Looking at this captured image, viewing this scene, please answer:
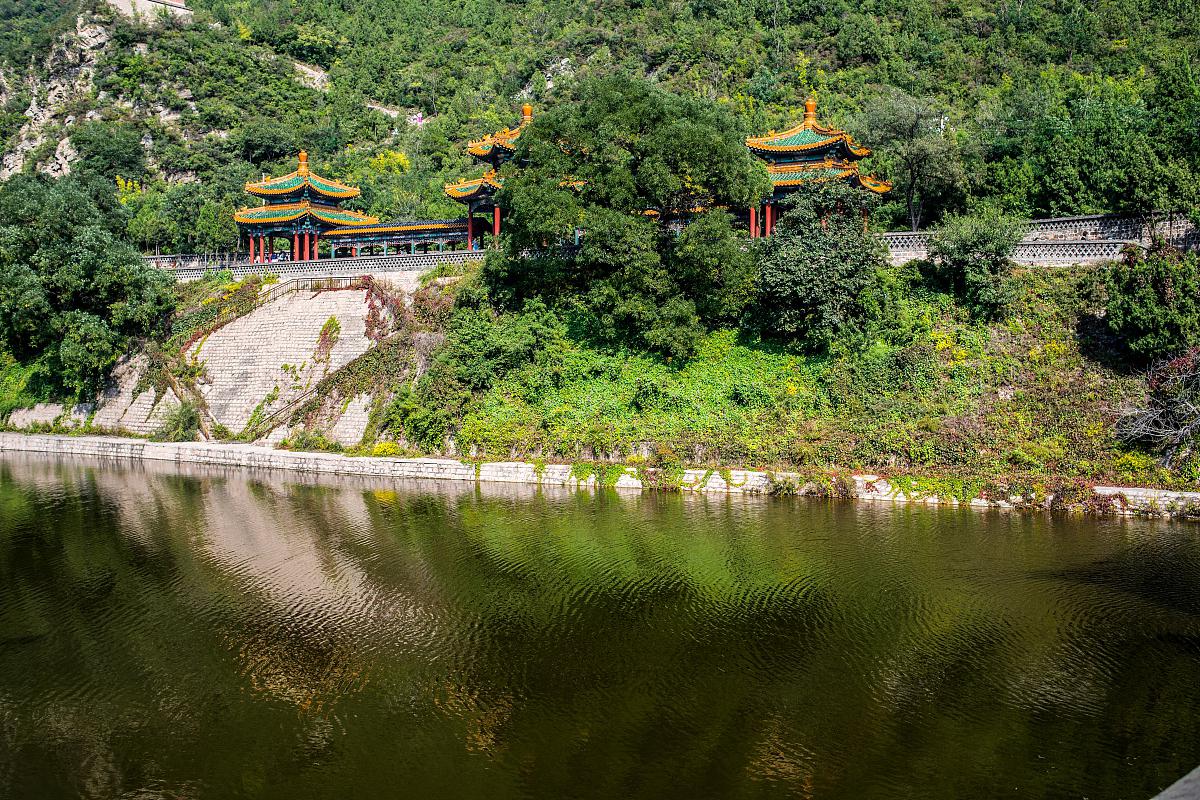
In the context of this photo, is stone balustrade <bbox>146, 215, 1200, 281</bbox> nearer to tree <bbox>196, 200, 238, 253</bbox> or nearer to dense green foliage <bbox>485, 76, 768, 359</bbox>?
dense green foliage <bbox>485, 76, 768, 359</bbox>

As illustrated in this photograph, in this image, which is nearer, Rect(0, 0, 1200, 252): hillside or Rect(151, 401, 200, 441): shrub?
Rect(151, 401, 200, 441): shrub

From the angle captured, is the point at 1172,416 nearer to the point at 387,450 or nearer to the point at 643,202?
the point at 643,202

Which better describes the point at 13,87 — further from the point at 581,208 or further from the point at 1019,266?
the point at 1019,266

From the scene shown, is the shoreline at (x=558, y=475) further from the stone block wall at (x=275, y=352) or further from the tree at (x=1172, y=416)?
the stone block wall at (x=275, y=352)

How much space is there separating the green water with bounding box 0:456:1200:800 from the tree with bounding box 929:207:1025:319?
22.5 feet

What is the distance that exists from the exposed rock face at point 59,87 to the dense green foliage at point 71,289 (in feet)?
131

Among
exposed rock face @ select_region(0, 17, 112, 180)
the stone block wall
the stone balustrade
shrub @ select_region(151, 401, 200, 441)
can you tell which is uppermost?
exposed rock face @ select_region(0, 17, 112, 180)

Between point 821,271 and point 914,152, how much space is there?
36.7ft

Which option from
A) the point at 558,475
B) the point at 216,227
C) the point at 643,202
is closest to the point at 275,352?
the point at 558,475

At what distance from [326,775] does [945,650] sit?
705cm

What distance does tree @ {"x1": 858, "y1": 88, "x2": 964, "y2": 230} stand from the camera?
27828mm

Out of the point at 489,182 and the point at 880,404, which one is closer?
the point at 880,404

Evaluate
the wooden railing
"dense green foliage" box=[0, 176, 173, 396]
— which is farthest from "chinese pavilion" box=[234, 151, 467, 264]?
"dense green foliage" box=[0, 176, 173, 396]

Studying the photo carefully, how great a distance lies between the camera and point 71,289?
26.7m
